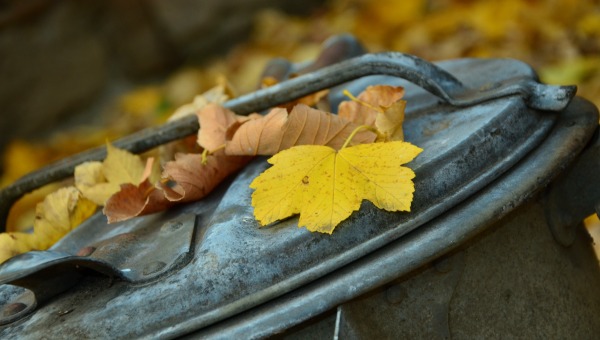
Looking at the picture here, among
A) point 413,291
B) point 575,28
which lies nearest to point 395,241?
point 413,291

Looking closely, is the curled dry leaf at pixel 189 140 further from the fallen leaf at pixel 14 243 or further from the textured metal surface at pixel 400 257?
the textured metal surface at pixel 400 257

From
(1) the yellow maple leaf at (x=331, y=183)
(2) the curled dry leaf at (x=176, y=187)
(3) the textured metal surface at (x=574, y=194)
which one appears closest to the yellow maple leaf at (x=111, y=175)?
(2) the curled dry leaf at (x=176, y=187)

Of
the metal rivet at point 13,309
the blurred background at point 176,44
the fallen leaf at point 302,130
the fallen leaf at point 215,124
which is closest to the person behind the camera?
the metal rivet at point 13,309

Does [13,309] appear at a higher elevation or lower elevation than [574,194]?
higher

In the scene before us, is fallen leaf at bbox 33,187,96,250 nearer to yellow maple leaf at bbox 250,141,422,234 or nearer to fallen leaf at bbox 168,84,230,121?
fallen leaf at bbox 168,84,230,121

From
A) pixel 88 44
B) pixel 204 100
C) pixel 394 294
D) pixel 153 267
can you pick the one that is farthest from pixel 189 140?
pixel 88 44

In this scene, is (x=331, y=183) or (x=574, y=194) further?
(x=574, y=194)

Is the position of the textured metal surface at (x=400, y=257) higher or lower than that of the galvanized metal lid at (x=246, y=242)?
lower

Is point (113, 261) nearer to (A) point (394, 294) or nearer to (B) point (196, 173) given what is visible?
(B) point (196, 173)
